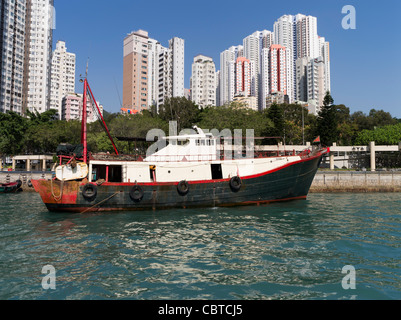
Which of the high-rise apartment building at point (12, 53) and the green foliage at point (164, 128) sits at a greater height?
the high-rise apartment building at point (12, 53)

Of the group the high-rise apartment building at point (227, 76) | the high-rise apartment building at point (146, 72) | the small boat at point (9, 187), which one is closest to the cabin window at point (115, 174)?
the small boat at point (9, 187)

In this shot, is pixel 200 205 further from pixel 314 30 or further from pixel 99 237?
pixel 314 30

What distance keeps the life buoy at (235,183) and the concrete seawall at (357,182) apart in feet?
54.8

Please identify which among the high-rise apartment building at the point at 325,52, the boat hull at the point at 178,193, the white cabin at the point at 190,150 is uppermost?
the high-rise apartment building at the point at 325,52

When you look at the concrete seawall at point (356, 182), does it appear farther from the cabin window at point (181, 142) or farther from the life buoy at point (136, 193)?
the life buoy at point (136, 193)

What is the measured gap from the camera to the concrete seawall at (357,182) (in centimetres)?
3048

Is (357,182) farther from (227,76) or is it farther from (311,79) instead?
(227,76)

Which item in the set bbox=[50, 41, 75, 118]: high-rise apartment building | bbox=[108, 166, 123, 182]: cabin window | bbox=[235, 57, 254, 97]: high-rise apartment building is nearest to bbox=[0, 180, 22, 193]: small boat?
bbox=[108, 166, 123, 182]: cabin window

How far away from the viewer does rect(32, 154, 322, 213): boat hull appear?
1560 centimetres

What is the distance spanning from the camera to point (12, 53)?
8256 centimetres

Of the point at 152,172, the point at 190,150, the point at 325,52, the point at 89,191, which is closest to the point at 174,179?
the point at 152,172

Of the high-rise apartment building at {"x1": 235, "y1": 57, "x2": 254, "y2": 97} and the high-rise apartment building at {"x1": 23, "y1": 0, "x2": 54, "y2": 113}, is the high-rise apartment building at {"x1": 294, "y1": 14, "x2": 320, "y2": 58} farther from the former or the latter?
the high-rise apartment building at {"x1": 23, "y1": 0, "x2": 54, "y2": 113}

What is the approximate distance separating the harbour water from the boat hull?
1763 mm
